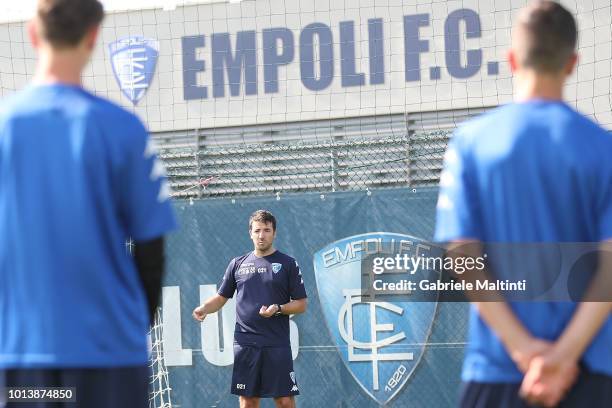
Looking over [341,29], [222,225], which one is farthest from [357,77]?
[222,225]

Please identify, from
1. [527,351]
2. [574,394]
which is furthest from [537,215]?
[574,394]

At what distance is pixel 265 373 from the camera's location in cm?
1034

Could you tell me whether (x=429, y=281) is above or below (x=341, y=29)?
below

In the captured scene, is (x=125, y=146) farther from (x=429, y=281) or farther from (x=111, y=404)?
(x=429, y=281)

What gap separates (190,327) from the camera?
11.7 metres

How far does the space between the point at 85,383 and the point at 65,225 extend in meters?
0.46

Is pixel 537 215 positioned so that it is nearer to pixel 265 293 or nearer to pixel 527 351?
pixel 527 351

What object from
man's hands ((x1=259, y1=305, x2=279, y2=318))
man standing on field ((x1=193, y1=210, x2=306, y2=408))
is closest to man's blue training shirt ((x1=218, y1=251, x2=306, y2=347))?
man standing on field ((x1=193, y1=210, x2=306, y2=408))

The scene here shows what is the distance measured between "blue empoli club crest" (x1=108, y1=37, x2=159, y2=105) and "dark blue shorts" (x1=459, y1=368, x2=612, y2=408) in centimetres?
1381

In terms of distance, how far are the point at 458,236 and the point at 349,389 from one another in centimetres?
805

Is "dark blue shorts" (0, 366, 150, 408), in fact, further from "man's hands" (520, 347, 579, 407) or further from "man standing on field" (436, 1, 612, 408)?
"man's hands" (520, 347, 579, 407)

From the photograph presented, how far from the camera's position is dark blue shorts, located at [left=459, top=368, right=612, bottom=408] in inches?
130

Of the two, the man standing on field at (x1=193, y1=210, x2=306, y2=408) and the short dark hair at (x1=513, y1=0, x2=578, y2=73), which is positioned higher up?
the short dark hair at (x1=513, y1=0, x2=578, y2=73)

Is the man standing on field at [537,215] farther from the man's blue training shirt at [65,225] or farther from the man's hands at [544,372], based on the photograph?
the man's blue training shirt at [65,225]
